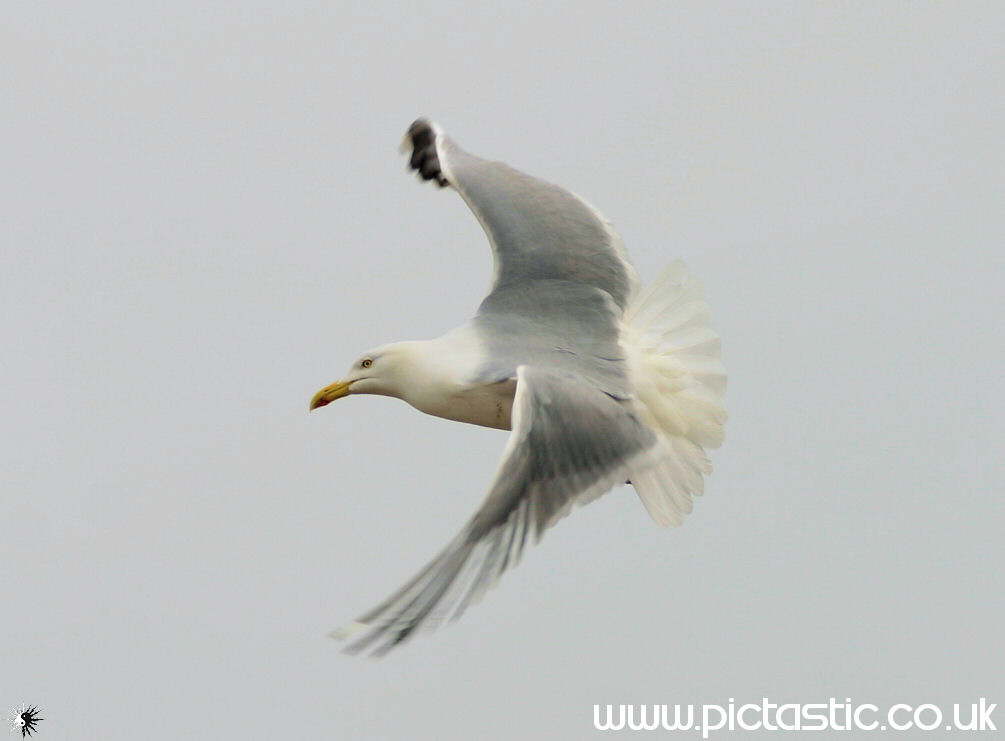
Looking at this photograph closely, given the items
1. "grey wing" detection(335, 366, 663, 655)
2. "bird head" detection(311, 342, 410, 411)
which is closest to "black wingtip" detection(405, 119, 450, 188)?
"bird head" detection(311, 342, 410, 411)

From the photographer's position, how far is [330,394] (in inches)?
339

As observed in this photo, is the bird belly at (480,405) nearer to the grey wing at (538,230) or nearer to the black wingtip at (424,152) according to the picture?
the grey wing at (538,230)

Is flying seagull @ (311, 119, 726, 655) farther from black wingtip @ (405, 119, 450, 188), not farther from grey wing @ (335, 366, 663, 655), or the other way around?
black wingtip @ (405, 119, 450, 188)

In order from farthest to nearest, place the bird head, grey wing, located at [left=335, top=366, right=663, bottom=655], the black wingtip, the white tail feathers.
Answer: the black wingtip < the bird head < the white tail feathers < grey wing, located at [left=335, top=366, right=663, bottom=655]

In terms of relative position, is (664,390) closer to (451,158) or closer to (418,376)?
(418,376)

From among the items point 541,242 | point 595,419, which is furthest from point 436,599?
point 541,242

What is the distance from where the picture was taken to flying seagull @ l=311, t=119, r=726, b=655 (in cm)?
690

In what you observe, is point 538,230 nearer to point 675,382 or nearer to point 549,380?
point 675,382

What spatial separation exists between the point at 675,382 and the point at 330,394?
5.15 ft

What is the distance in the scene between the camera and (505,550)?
6.93 metres

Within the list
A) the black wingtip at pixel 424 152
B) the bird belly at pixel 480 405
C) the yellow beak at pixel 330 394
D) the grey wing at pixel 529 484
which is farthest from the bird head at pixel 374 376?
the black wingtip at pixel 424 152

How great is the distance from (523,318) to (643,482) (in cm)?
104

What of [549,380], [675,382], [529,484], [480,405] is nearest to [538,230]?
[675,382]

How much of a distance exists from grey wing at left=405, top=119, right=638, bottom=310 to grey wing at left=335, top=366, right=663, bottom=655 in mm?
1037
